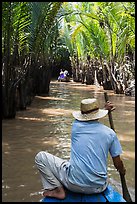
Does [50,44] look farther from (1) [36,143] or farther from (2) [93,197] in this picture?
(2) [93,197]

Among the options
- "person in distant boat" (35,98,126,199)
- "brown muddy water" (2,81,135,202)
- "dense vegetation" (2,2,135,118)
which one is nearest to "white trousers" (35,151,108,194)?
"person in distant boat" (35,98,126,199)

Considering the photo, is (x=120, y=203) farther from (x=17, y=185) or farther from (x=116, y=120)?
(x=116, y=120)

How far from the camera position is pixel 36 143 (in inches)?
295

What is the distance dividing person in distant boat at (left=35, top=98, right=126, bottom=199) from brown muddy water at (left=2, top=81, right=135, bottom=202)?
1.19 meters

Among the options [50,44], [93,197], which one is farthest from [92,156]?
[50,44]

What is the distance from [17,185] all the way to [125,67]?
13.7 meters

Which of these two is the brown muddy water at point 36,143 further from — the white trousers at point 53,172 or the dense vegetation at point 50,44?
the white trousers at point 53,172

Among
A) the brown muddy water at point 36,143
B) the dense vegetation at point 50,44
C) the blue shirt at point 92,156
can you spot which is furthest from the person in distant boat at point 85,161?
the dense vegetation at point 50,44

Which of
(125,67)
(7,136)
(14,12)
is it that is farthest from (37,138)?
(125,67)

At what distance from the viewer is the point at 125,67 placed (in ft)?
59.0

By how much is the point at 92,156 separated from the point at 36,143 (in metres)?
4.26

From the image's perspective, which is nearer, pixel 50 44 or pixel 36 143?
pixel 36 143

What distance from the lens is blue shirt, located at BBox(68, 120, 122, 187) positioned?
3332 millimetres

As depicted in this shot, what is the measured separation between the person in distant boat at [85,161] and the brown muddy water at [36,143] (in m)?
1.19
